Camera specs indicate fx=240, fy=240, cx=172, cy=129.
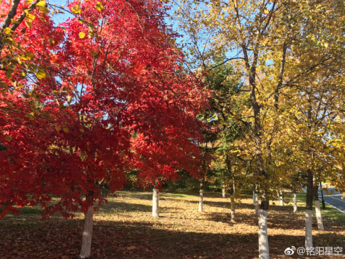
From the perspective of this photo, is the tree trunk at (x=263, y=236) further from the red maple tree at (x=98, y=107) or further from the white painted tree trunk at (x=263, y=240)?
the red maple tree at (x=98, y=107)

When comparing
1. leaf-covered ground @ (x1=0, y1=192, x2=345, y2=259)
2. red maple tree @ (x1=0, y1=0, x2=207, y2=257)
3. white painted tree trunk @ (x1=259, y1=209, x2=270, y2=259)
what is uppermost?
red maple tree @ (x1=0, y1=0, x2=207, y2=257)

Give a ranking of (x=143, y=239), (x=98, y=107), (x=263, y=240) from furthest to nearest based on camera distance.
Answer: (x=143, y=239), (x=263, y=240), (x=98, y=107)

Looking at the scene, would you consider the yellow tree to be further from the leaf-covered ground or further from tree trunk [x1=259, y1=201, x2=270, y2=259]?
the leaf-covered ground

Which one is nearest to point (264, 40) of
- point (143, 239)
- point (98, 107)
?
point (98, 107)

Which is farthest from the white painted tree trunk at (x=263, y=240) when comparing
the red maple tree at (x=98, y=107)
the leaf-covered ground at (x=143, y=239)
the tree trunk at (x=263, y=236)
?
the red maple tree at (x=98, y=107)

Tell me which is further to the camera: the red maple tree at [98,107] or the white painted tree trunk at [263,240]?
the white painted tree trunk at [263,240]

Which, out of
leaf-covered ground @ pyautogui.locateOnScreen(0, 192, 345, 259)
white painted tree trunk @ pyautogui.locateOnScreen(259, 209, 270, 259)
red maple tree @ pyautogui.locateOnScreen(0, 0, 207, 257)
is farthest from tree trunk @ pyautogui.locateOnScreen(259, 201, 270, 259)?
red maple tree @ pyautogui.locateOnScreen(0, 0, 207, 257)

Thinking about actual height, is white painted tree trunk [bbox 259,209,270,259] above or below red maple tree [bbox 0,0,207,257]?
below

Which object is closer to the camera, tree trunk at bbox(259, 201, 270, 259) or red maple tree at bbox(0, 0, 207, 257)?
red maple tree at bbox(0, 0, 207, 257)

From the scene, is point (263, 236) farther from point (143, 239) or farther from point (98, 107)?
point (98, 107)

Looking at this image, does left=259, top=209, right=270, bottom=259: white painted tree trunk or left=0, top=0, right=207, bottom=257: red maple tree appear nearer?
left=0, top=0, right=207, bottom=257: red maple tree

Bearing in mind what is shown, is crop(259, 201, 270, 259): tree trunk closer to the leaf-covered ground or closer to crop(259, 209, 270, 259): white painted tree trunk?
crop(259, 209, 270, 259): white painted tree trunk

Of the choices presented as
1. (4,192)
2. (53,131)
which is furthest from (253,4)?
(4,192)

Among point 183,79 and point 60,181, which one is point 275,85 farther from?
point 60,181
